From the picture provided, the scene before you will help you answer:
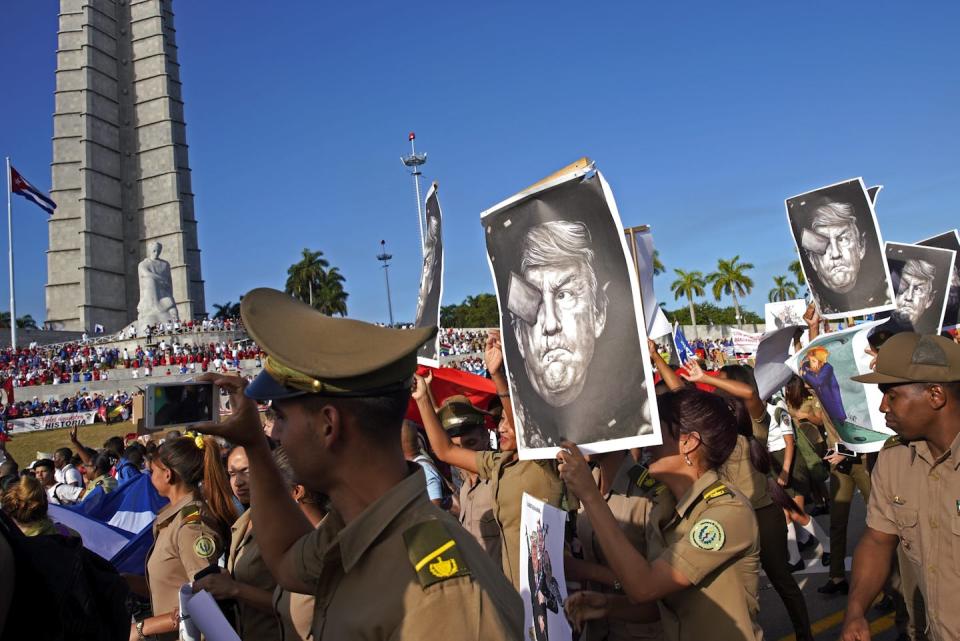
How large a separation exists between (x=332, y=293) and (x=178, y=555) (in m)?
81.2

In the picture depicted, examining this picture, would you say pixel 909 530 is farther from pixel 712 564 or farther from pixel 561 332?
pixel 561 332

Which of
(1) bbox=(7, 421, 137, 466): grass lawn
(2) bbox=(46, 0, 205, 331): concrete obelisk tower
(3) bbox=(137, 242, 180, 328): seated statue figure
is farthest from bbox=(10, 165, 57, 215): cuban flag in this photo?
(1) bbox=(7, 421, 137, 466): grass lawn

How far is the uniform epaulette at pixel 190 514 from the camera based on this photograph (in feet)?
11.9

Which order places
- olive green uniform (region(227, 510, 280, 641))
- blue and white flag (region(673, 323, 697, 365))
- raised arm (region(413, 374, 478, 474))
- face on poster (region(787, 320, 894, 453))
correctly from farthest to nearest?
blue and white flag (region(673, 323, 697, 365)) < raised arm (region(413, 374, 478, 474)) < face on poster (region(787, 320, 894, 453)) < olive green uniform (region(227, 510, 280, 641))

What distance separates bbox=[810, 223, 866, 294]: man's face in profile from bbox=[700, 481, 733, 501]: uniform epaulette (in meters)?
3.91

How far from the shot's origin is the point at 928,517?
9.46 ft

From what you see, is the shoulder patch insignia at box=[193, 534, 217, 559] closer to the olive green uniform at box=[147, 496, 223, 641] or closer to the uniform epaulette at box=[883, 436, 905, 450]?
the olive green uniform at box=[147, 496, 223, 641]

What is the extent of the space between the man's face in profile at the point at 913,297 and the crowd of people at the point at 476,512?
1.97 meters

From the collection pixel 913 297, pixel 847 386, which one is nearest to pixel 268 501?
pixel 847 386

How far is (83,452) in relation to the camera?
1009 cm

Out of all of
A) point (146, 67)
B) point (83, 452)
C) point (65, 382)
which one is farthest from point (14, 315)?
point (83, 452)

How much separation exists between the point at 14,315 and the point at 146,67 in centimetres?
3301

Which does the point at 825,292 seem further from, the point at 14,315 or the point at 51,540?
the point at 14,315

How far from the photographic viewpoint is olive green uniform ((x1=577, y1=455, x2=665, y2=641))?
314 cm
